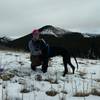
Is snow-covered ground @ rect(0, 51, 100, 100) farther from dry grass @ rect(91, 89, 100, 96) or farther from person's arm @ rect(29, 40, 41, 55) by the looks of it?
person's arm @ rect(29, 40, 41, 55)

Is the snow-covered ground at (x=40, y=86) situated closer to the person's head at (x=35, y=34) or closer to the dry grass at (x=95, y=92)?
the dry grass at (x=95, y=92)

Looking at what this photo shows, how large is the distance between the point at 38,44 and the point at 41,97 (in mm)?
4329

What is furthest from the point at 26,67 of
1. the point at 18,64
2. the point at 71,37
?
the point at 71,37

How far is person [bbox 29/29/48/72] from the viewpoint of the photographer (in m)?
11.1

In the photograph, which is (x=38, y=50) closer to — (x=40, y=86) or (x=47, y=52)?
(x=47, y=52)

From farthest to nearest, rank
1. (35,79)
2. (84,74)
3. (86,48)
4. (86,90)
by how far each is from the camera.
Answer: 1. (86,48)
2. (84,74)
3. (35,79)
4. (86,90)

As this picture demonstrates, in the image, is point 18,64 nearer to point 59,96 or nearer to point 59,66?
point 59,66

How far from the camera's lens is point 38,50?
1126 cm

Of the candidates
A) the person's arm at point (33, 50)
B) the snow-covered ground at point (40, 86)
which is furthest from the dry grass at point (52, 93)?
the person's arm at point (33, 50)

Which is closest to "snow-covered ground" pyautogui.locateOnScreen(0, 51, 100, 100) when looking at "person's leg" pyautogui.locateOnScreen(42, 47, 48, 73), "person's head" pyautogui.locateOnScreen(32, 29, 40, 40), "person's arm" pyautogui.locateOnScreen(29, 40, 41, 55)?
"person's leg" pyautogui.locateOnScreen(42, 47, 48, 73)

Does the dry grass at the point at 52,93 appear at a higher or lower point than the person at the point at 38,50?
lower

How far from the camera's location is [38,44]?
1119 centimetres

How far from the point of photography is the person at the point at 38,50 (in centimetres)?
1107

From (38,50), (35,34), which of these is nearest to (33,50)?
(38,50)
